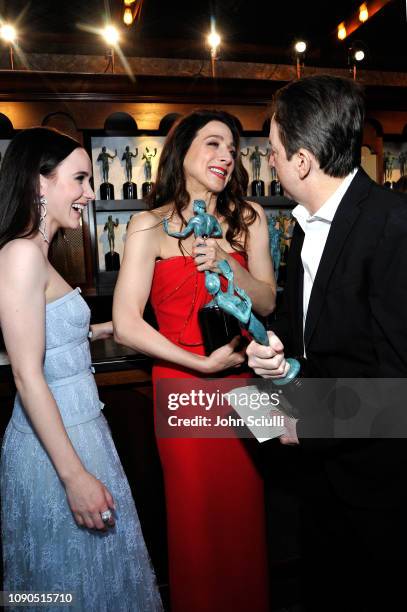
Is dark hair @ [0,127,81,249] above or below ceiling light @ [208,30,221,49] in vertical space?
below

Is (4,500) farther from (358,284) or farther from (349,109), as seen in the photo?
(349,109)

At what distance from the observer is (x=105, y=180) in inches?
176

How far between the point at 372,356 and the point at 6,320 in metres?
0.93

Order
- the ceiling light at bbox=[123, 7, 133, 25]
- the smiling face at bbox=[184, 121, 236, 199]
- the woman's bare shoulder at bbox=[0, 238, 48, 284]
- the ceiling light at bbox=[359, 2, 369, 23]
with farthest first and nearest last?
1. the ceiling light at bbox=[359, 2, 369, 23]
2. the ceiling light at bbox=[123, 7, 133, 25]
3. the smiling face at bbox=[184, 121, 236, 199]
4. the woman's bare shoulder at bbox=[0, 238, 48, 284]

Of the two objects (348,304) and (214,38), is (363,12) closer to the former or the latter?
(214,38)

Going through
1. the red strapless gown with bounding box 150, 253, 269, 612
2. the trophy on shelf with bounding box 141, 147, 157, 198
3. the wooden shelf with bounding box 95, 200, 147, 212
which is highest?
the trophy on shelf with bounding box 141, 147, 157, 198

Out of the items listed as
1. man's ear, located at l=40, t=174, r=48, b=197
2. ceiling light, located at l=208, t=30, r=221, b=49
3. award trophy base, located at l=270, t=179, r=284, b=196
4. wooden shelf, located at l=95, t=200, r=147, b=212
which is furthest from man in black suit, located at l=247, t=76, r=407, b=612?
ceiling light, located at l=208, t=30, r=221, b=49

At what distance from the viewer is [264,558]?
1.89 m

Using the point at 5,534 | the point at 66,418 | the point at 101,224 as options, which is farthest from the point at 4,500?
the point at 101,224

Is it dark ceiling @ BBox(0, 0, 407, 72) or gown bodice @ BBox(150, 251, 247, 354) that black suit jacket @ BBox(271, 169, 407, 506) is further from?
dark ceiling @ BBox(0, 0, 407, 72)

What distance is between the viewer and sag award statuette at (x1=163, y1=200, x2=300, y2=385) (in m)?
0.99

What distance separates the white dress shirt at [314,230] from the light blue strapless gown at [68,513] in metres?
0.69

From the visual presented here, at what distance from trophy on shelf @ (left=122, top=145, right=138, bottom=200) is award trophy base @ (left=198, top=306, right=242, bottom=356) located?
308 cm

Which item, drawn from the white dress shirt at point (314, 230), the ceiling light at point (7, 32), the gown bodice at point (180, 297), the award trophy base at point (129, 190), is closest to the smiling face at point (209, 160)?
the gown bodice at point (180, 297)
